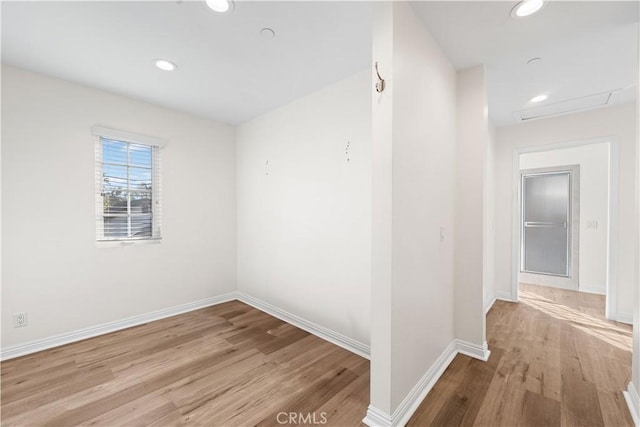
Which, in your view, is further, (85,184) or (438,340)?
(85,184)

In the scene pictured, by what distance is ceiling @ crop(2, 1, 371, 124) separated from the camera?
165 cm

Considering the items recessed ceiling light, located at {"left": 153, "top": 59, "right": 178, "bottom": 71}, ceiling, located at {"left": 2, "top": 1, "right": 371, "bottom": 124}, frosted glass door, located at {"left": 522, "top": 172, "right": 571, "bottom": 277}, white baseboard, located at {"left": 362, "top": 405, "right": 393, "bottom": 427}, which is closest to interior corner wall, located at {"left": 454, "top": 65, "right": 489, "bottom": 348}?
ceiling, located at {"left": 2, "top": 1, "right": 371, "bottom": 124}

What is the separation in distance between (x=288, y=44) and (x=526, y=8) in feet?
5.10

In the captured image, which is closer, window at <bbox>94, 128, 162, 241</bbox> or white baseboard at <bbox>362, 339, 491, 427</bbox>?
white baseboard at <bbox>362, 339, 491, 427</bbox>

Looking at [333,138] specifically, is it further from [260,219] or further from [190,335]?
[190,335]

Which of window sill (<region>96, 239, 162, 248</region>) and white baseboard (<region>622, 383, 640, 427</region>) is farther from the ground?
window sill (<region>96, 239, 162, 248</region>)

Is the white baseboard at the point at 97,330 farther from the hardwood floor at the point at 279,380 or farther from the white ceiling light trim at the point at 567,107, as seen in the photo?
A: the white ceiling light trim at the point at 567,107

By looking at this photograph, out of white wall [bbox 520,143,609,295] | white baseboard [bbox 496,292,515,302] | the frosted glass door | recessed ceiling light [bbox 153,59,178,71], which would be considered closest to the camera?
recessed ceiling light [bbox 153,59,178,71]

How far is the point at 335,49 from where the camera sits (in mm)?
2025

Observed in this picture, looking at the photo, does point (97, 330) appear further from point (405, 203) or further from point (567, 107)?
point (567, 107)

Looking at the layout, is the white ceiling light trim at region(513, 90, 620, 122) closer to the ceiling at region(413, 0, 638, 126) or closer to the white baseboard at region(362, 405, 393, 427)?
the ceiling at region(413, 0, 638, 126)

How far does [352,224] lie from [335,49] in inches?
57.5

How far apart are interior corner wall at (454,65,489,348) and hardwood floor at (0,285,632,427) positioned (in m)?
0.39

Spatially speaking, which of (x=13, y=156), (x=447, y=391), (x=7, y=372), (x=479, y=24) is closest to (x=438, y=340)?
(x=447, y=391)
